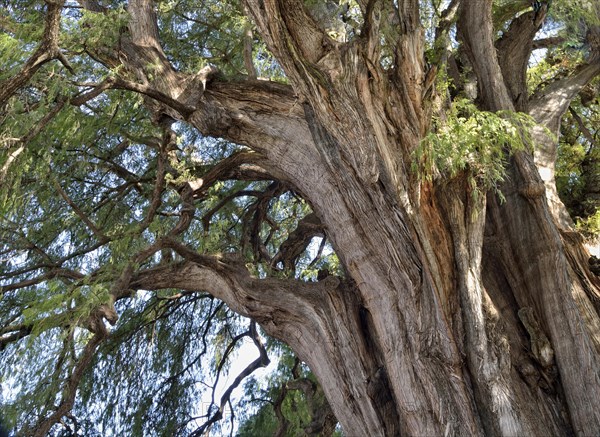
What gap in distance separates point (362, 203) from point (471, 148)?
31.5 inches

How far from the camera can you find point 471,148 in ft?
16.4

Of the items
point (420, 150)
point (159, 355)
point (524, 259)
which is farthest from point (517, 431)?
point (159, 355)

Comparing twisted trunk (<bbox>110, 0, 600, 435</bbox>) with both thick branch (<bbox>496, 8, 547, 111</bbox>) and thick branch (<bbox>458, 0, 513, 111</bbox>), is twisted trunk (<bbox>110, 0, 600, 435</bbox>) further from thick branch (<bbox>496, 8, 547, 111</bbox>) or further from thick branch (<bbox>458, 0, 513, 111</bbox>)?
thick branch (<bbox>496, 8, 547, 111</bbox>)

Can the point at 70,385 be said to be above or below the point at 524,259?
above

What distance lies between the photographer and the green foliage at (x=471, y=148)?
4.92m

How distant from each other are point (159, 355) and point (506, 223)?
4.19 m

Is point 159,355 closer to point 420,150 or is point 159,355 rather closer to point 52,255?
point 52,255

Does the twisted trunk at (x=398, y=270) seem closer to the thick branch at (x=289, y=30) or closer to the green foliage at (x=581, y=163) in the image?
the thick branch at (x=289, y=30)

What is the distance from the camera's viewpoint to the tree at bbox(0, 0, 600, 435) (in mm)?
4934

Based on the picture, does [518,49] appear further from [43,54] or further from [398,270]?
[43,54]

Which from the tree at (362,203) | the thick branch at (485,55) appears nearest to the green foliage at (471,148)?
the tree at (362,203)

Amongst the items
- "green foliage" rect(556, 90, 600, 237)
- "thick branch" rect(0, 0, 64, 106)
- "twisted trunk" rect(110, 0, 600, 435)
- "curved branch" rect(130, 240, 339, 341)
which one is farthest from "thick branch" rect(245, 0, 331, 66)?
"green foliage" rect(556, 90, 600, 237)

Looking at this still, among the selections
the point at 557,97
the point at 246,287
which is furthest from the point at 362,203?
the point at 557,97

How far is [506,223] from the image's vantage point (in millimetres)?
5766
